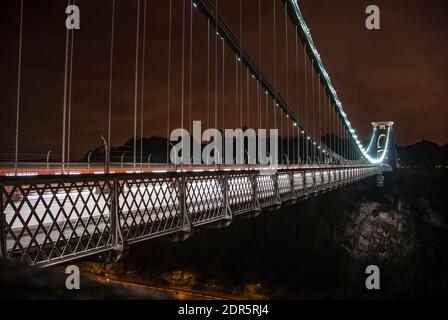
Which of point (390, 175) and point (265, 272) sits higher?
point (390, 175)

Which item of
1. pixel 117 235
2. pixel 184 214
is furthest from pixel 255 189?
pixel 117 235

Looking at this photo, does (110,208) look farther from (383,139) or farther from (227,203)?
(383,139)

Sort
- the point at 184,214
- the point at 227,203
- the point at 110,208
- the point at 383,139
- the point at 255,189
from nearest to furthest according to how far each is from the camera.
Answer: the point at 110,208
the point at 184,214
the point at 227,203
the point at 255,189
the point at 383,139

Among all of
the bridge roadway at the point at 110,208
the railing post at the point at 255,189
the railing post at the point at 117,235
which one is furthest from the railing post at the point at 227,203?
the railing post at the point at 117,235

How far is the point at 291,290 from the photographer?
32969 millimetres

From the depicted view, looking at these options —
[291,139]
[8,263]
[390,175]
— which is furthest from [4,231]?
[390,175]

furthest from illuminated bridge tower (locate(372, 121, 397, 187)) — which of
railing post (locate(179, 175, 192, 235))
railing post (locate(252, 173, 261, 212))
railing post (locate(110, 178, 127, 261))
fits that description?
railing post (locate(110, 178, 127, 261))

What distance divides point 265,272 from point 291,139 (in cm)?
1546

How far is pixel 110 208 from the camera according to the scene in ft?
22.8

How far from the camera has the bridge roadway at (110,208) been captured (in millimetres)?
5648

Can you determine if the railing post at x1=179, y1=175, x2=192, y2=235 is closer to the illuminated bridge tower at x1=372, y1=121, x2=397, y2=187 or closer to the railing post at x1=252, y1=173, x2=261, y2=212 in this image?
the railing post at x1=252, y1=173, x2=261, y2=212

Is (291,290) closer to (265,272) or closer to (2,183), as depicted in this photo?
(265,272)

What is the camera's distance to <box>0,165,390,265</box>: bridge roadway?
565cm

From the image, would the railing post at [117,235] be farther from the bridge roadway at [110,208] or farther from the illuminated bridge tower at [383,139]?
the illuminated bridge tower at [383,139]
